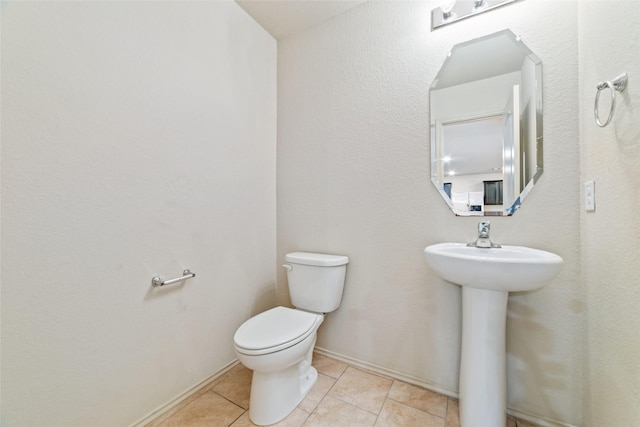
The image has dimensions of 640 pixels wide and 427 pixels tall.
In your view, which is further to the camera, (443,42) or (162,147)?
(443,42)

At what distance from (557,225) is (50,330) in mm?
2085

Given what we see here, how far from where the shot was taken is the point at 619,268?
2.68 feet

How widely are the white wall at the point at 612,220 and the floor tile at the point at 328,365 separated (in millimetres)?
1132

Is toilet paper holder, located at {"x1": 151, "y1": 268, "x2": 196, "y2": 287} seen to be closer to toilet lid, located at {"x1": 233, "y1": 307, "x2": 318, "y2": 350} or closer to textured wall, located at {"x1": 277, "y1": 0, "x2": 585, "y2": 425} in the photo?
toilet lid, located at {"x1": 233, "y1": 307, "x2": 318, "y2": 350}

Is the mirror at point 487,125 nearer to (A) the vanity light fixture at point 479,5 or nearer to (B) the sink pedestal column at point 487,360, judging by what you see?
(A) the vanity light fixture at point 479,5

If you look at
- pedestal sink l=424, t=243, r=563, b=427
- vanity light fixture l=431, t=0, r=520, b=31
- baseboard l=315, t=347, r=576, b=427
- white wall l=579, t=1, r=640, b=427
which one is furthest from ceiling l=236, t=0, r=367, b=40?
baseboard l=315, t=347, r=576, b=427

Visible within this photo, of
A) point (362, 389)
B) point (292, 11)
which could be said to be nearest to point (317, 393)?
point (362, 389)

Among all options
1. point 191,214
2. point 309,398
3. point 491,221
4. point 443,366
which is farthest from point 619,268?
point 191,214

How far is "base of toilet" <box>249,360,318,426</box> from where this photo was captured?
1.16 m

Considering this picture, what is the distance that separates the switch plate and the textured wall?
77mm

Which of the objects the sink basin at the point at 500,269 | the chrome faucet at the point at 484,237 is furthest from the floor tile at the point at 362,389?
the chrome faucet at the point at 484,237

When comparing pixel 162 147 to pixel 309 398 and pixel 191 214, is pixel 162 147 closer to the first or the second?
pixel 191 214

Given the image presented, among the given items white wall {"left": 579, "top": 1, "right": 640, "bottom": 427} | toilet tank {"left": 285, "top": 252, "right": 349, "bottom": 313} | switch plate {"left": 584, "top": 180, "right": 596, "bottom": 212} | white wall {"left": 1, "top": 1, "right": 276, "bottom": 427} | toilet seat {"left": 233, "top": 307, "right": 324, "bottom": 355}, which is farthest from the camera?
toilet tank {"left": 285, "top": 252, "right": 349, "bottom": 313}

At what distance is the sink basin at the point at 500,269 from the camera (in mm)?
863
